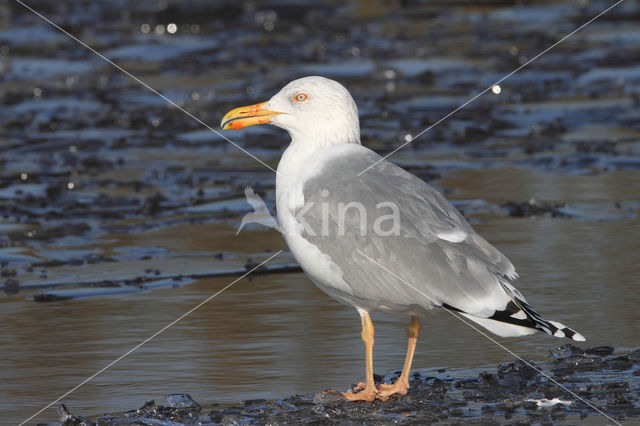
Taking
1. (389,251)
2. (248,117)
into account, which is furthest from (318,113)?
(389,251)

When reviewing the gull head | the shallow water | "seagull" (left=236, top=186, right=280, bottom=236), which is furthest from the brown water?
"seagull" (left=236, top=186, right=280, bottom=236)

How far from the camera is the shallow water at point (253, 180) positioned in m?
4.89

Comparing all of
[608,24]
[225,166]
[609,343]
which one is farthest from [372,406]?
[608,24]

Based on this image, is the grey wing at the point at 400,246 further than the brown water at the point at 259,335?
No

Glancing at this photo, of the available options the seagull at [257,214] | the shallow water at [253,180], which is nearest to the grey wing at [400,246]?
the shallow water at [253,180]

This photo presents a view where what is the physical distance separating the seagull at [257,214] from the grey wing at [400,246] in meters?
2.79

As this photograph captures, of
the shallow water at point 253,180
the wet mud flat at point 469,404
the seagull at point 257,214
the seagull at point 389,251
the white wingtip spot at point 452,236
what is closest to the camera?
the wet mud flat at point 469,404

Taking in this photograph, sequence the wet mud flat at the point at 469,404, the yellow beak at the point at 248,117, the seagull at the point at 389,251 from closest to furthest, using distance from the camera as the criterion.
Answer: the wet mud flat at the point at 469,404 → the seagull at the point at 389,251 → the yellow beak at the point at 248,117

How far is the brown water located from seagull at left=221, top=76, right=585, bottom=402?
0.36 m

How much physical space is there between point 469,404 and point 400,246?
26.8 inches

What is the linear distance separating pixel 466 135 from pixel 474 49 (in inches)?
158

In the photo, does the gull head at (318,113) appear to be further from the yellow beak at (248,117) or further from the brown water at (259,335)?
the brown water at (259,335)

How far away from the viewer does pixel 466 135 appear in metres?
10.0

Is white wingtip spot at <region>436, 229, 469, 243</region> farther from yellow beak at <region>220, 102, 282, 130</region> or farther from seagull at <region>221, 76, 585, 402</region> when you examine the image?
yellow beak at <region>220, 102, 282, 130</region>
